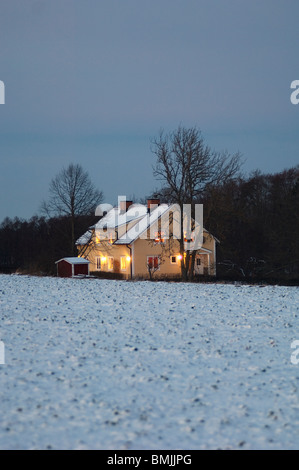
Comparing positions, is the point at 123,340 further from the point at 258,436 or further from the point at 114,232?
the point at 114,232

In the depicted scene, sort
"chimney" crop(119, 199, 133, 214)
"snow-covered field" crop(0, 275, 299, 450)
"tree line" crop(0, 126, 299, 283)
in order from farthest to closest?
"chimney" crop(119, 199, 133, 214), "tree line" crop(0, 126, 299, 283), "snow-covered field" crop(0, 275, 299, 450)

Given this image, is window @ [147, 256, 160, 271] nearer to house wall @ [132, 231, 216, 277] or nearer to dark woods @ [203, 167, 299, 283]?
house wall @ [132, 231, 216, 277]

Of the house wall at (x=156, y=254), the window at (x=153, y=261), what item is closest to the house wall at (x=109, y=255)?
the house wall at (x=156, y=254)

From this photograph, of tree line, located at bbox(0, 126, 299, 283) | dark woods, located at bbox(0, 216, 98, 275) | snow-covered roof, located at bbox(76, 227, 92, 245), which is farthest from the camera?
dark woods, located at bbox(0, 216, 98, 275)

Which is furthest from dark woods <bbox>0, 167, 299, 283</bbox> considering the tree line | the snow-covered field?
the snow-covered field

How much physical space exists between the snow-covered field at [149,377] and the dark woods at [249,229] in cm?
2106

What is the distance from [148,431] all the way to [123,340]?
4.55 metres

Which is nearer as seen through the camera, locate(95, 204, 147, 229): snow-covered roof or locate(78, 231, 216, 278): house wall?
locate(78, 231, 216, 278): house wall

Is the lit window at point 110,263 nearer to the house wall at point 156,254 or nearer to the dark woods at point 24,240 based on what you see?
the house wall at point 156,254

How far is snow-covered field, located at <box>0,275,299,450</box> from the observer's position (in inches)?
249

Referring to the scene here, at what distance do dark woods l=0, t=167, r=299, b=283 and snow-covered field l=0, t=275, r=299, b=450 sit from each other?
21057 millimetres

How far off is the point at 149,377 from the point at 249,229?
154ft

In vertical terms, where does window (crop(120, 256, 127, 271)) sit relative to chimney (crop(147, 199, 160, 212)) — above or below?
below

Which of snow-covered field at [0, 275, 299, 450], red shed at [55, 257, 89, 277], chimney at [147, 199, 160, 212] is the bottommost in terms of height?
snow-covered field at [0, 275, 299, 450]
